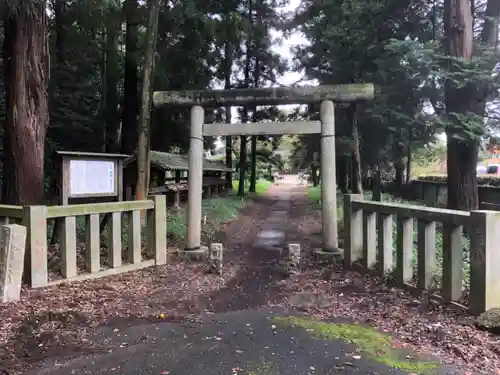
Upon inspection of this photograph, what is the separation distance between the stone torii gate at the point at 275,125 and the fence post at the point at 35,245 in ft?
8.93

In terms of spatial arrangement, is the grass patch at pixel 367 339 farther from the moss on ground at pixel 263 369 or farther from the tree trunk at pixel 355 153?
the tree trunk at pixel 355 153

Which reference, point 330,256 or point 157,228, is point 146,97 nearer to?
point 157,228

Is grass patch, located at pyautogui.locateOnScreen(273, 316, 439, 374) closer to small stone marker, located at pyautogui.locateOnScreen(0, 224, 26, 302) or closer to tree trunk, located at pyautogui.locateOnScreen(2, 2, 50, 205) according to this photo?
small stone marker, located at pyautogui.locateOnScreen(0, 224, 26, 302)

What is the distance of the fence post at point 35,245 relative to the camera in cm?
520

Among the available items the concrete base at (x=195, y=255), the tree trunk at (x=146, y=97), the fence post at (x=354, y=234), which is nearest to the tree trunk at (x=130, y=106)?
the tree trunk at (x=146, y=97)

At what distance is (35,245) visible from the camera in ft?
17.2

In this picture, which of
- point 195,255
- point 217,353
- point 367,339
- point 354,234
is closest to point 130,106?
point 195,255

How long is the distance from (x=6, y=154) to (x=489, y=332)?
6.76 metres

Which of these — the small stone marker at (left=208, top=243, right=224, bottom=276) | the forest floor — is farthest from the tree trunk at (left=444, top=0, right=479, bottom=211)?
the small stone marker at (left=208, top=243, right=224, bottom=276)

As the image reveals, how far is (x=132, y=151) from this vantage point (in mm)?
15117

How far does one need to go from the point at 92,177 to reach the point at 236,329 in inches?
156

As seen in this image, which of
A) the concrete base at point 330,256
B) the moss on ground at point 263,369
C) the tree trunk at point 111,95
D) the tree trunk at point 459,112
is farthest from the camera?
the tree trunk at point 111,95

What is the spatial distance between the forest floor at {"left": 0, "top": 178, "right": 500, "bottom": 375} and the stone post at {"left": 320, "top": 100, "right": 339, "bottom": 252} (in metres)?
1.13

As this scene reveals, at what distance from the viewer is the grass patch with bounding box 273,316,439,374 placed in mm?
3387
